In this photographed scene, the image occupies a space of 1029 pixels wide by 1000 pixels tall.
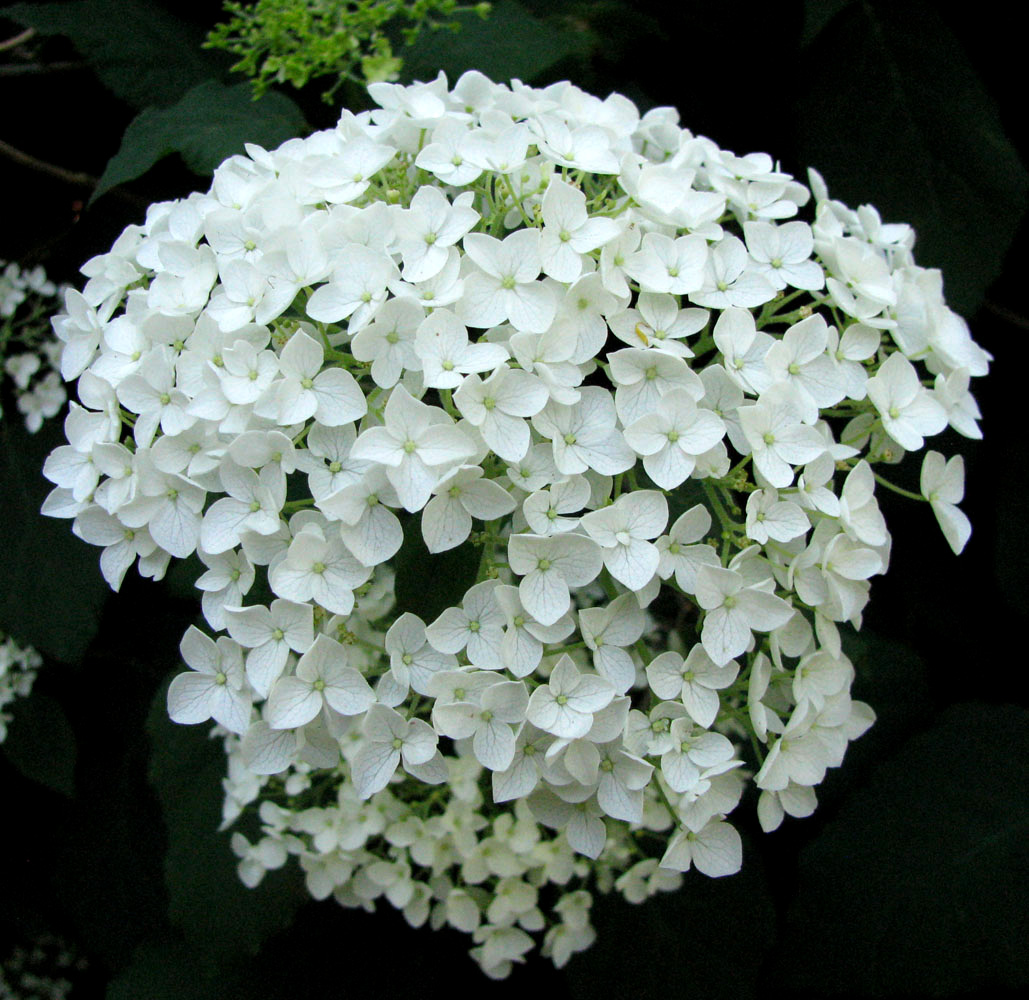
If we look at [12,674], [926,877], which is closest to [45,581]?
[12,674]

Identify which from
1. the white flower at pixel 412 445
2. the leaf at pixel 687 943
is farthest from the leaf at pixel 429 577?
the leaf at pixel 687 943

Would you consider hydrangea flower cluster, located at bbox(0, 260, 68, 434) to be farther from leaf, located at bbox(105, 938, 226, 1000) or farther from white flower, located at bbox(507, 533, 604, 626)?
white flower, located at bbox(507, 533, 604, 626)

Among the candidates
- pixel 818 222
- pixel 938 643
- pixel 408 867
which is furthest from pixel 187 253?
pixel 938 643

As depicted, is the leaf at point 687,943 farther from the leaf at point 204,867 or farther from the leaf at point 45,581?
the leaf at point 45,581

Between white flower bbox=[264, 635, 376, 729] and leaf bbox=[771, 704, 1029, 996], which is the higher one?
white flower bbox=[264, 635, 376, 729]

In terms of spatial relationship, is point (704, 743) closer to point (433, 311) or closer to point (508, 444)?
point (508, 444)

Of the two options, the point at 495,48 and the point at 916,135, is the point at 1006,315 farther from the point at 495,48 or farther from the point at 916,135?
the point at 495,48

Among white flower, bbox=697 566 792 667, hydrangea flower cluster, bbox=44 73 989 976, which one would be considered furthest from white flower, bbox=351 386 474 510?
white flower, bbox=697 566 792 667
